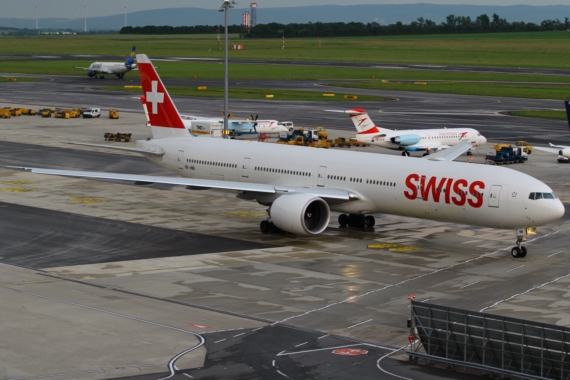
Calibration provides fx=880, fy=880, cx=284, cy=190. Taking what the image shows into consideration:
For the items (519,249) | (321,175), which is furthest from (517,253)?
(321,175)

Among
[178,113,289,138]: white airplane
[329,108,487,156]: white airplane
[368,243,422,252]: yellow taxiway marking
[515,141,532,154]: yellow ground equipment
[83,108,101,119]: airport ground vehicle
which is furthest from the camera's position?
[83,108,101,119]: airport ground vehicle

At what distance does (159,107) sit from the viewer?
2154 inches

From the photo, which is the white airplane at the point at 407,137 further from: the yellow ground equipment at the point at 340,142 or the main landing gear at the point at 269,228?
the main landing gear at the point at 269,228

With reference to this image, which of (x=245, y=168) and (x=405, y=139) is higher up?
(x=245, y=168)

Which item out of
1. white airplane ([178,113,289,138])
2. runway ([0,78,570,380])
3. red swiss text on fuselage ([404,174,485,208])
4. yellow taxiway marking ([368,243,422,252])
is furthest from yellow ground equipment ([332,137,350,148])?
red swiss text on fuselage ([404,174,485,208])

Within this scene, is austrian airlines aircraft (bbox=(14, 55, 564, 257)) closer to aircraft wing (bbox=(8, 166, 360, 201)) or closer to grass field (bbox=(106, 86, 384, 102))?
aircraft wing (bbox=(8, 166, 360, 201))

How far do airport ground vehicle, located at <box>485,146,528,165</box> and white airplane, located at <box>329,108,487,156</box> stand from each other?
17.0 ft

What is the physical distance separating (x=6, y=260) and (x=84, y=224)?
27.4ft

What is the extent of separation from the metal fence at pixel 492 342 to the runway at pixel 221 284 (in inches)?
33.0

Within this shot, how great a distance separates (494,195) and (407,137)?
37902mm

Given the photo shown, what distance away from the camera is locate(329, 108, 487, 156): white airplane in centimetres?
7838

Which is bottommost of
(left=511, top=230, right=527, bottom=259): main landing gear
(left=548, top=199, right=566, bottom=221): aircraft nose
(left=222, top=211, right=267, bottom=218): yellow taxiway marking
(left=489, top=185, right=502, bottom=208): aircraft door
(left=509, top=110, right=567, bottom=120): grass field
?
(left=222, top=211, right=267, bottom=218): yellow taxiway marking

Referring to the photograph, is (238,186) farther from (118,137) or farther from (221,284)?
(118,137)

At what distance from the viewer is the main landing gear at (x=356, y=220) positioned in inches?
1870
